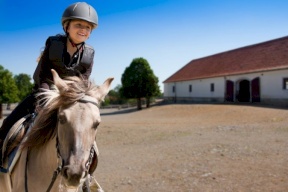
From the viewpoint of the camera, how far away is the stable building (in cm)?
2992

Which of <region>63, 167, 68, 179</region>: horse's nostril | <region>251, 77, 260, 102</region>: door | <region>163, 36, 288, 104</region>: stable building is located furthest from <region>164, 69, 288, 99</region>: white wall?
<region>63, 167, 68, 179</region>: horse's nostril

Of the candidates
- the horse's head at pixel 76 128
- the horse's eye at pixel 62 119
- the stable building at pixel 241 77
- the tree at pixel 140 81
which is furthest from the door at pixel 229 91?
the horse's eye at pixel 62 119

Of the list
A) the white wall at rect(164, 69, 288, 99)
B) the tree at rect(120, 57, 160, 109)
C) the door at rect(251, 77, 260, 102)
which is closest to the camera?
the white wall at rect(164, 69, 288, 99)

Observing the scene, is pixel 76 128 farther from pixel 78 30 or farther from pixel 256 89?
pixel 256 89

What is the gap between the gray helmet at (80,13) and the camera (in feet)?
10.2

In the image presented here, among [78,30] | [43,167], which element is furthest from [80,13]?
[43,167]

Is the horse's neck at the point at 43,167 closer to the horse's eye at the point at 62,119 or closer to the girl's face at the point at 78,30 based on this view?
the horse's eye at the point at 62,119

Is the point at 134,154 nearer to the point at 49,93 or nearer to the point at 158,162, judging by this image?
the point at 158,162

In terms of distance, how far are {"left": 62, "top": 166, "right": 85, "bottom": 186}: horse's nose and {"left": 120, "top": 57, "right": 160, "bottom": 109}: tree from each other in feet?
127

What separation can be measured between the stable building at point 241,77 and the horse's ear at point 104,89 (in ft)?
99.0

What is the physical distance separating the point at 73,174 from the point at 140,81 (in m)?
39.1

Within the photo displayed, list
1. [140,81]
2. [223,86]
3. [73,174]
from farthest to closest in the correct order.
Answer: [140,81] → [223,86] → [73,174]

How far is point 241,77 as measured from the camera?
3438 centimetres

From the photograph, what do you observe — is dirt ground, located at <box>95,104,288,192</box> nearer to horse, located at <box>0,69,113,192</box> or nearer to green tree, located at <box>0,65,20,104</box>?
horse, located at <box>0,69,113,192</box>
